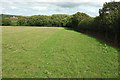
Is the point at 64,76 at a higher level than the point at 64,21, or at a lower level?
lower

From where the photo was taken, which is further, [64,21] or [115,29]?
[64,21]

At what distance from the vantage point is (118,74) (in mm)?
4711

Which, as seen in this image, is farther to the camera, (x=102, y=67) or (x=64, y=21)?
(x=64, y=21)

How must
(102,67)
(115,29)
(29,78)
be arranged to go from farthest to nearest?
(115,29)
(102,67)
(29,78)

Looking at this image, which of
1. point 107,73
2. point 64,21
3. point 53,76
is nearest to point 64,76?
point 53,76

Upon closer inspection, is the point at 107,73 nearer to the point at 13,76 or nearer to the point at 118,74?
the point at 118,74

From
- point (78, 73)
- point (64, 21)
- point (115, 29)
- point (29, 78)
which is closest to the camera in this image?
point (29, 78)

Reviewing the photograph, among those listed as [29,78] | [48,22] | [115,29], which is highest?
[48,22]

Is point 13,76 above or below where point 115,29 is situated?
below

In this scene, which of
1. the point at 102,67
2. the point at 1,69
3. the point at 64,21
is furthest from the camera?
the point at 64,21

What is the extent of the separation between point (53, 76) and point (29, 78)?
111cm

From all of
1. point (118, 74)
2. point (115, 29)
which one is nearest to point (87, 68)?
point (118, 74)

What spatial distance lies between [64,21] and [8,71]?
7912cm

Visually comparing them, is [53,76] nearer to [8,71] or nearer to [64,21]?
[8,71]
